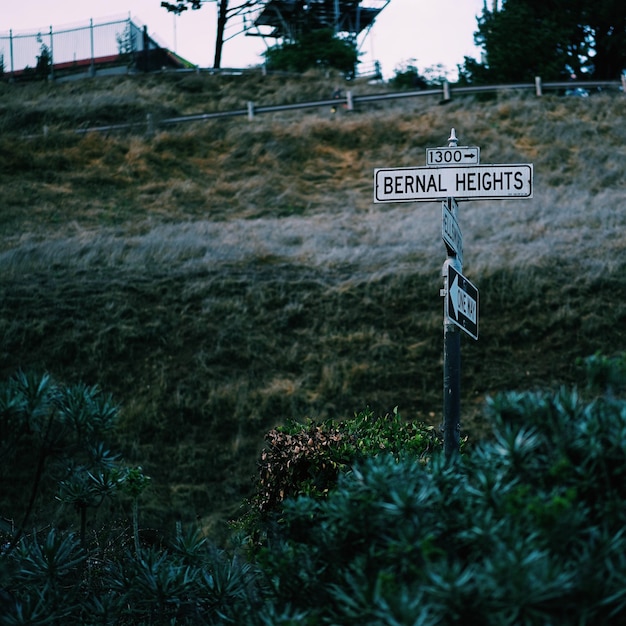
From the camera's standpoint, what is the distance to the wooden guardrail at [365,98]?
26656 mm

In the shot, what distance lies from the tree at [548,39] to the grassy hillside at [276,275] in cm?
281

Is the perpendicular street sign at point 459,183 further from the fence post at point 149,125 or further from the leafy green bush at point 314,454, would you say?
the fence post at point 149,125

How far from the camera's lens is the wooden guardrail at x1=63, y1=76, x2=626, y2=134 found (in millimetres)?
26656

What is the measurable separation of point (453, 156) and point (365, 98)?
22.2 meters

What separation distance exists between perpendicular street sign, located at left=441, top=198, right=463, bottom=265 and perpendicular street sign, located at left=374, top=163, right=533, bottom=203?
0.10 m

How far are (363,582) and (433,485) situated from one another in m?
0.47

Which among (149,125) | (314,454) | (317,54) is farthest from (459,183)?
(317,54)

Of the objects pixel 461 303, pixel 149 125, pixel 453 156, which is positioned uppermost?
pixel 149 125

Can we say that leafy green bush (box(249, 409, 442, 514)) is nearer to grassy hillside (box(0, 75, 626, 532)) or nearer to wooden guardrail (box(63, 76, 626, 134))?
grassy hillside (box(0, 75, 626, 532))

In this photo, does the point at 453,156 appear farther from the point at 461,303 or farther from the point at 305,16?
the point at 305,16

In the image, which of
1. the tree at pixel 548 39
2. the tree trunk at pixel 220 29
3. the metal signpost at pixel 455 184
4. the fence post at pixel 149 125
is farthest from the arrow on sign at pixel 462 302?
the tree trunk at pixel 220 29

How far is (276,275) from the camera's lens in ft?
49.5

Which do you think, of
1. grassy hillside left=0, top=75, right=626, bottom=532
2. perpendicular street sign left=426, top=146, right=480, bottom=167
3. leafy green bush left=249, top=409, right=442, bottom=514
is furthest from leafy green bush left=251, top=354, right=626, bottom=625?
grassy hillside left=0, top=75, right=626, bottom=532

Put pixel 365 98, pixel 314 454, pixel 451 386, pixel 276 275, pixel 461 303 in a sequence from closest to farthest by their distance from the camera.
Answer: pixel 451 386 → pixel 461 303 → pixel 314 454 → pixel 276 275 → pixel 365 98
